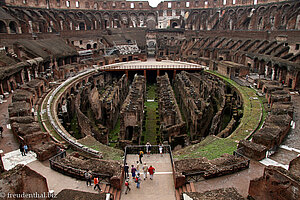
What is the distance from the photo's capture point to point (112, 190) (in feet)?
29.9

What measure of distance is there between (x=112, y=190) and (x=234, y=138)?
8.79 m

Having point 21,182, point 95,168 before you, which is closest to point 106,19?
point 95,168

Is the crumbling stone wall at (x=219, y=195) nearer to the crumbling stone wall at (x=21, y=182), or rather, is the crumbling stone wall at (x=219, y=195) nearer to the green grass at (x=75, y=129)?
the crumbling stone wall at (x=21, y=182)

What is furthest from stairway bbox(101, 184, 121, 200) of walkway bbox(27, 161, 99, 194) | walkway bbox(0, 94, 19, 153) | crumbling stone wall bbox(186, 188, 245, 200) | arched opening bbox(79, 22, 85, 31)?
arched opening bbox(79, 22, 85, 31)

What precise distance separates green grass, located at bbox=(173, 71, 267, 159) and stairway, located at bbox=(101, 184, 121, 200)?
4959 millimetres

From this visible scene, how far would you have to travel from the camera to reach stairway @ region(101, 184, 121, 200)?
351 inches

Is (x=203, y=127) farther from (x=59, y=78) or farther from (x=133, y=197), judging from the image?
Answer: (x=59, y=78)

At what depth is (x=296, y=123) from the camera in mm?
16188

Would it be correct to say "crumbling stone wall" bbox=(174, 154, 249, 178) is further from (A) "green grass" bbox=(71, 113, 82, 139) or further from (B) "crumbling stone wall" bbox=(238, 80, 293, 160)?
(A) "green grass" bbox=(71, 113, 82, 139)

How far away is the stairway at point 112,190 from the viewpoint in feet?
29.3

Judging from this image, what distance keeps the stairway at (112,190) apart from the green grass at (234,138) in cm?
496

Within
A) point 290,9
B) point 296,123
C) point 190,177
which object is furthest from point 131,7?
point 190,177

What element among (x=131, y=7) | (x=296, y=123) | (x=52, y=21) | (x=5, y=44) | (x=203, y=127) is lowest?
(x=203, y=127)

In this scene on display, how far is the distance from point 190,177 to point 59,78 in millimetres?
27135
